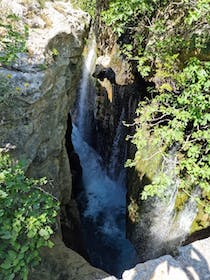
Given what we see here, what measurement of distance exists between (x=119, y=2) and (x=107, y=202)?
7.10 metres

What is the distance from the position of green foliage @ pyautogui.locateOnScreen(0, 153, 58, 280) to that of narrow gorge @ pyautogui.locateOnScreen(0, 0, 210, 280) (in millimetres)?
12

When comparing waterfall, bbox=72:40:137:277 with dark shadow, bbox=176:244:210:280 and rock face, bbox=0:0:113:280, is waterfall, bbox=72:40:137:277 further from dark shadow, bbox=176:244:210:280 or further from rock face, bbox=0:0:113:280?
dark shadow, bbox=176:244:210:280

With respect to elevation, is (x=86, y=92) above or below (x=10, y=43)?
below

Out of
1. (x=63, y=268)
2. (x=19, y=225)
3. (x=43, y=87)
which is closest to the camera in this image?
(x=19, y=225)

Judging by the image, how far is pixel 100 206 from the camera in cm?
1058

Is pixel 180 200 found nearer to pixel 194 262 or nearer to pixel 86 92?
pixel 194 262

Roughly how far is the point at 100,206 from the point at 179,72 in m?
6.29

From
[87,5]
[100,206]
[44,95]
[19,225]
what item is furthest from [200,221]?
[87,5]

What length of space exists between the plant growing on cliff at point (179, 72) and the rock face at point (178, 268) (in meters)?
1.07

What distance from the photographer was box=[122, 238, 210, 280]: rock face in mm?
3560

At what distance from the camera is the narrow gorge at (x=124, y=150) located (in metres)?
3.60

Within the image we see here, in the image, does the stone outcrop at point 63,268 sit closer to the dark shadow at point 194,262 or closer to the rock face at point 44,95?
Result: the rock face at point 44,95

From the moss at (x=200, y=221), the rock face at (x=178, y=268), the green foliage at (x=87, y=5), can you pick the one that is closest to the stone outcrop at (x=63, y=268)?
the rock face at (x=178, y=268)

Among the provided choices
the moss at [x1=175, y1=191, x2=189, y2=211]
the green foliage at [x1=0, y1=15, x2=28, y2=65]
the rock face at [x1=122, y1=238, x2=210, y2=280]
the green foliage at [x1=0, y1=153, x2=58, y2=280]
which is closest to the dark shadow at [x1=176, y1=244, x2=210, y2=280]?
the rock face at [x1=122, y1=238, x2=210, y2=280]
